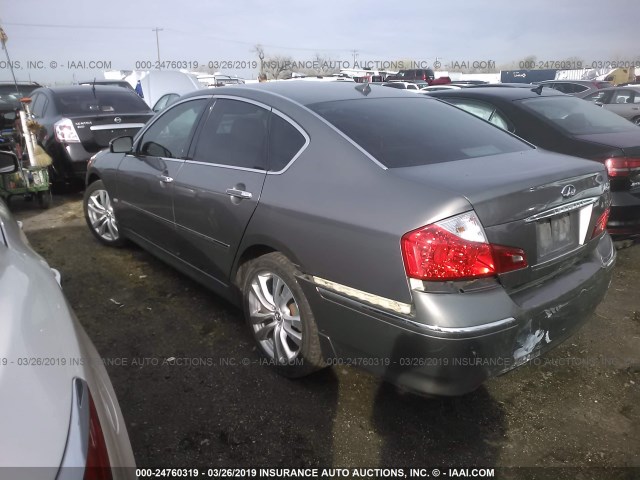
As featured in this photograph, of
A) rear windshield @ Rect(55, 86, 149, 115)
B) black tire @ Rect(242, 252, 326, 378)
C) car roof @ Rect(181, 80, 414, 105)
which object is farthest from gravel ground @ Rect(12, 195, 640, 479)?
rear windshield @ Rect(55, 86, 149, 115)

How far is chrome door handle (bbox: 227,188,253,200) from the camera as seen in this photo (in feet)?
8.93

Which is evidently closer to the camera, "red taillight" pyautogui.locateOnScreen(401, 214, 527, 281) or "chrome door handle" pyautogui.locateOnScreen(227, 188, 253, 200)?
"red taillight" pyautogui.locateOnScreen(401, 214, 527, 281)

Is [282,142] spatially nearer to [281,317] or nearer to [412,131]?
[412,131]

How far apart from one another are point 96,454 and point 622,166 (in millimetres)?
4071

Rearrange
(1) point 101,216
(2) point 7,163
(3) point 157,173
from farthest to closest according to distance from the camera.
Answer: (1) point 101,216 < (3) point 157,173 < (2) point 7,163

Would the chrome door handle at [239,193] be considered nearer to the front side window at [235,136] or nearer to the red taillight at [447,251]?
the front side window at [235,136]

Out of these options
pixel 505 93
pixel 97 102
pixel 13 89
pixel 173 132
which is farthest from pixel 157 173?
pixel 13 89

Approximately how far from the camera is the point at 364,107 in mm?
2889

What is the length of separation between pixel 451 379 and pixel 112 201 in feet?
11.8

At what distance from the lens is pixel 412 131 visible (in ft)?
8.93

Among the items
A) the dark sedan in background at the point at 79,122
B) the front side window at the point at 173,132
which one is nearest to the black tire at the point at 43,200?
the dark sedan in background at the point at 79,122

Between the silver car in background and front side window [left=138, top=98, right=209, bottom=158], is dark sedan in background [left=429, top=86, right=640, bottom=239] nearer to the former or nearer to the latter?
front side window [left=138, top=98, right=209, bottom=158]

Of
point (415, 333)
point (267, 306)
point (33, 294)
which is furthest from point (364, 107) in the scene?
point (33, 294)

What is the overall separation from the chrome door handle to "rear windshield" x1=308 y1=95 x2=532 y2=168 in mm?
606
